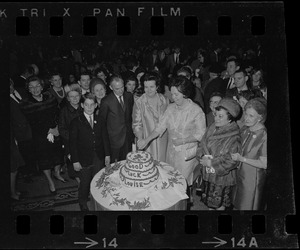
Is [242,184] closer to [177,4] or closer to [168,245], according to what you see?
[168,245]

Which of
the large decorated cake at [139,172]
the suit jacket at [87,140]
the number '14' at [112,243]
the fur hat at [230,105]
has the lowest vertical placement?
the number '14' at [112,243]

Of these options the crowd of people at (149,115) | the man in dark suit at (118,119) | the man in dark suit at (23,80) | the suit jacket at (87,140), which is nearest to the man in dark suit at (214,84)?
the crowd of people at (149,115)

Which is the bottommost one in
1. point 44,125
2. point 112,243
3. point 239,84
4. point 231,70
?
point 112,243

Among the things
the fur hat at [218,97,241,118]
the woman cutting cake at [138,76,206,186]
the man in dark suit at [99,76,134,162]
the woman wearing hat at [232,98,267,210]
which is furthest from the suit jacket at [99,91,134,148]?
the woman wearing hat at [232,98,267,210]

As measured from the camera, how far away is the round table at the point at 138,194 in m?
4.76

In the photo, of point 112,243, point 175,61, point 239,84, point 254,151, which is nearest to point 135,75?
point 175,61

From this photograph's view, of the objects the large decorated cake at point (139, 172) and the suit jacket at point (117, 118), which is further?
the suit jacket at point (117, 118)

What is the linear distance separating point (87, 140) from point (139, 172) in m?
0.51

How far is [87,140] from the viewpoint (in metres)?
4.87

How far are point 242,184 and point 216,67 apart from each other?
0.95 metres

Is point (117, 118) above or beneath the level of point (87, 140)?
above

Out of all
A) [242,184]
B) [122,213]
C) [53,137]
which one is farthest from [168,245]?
[53,137]

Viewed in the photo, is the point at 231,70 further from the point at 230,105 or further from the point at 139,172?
the point at 139,172

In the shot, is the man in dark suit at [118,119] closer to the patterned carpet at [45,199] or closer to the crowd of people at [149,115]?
the crowd of people at [149,115]
